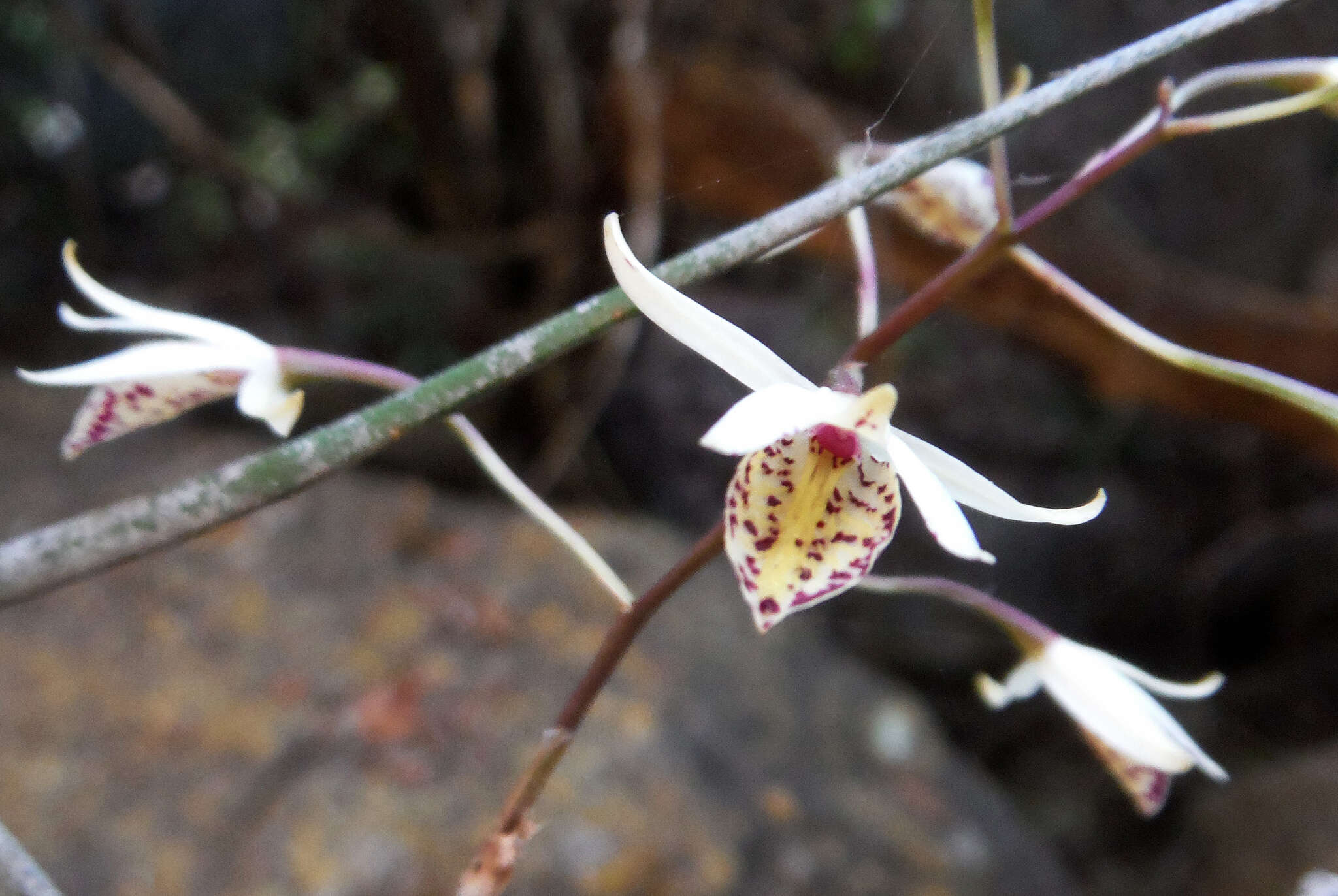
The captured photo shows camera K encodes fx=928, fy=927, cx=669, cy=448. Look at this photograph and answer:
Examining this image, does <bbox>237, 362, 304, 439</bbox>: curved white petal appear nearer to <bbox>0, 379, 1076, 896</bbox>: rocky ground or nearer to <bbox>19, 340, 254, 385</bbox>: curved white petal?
<bbox>19, 340, 254, 385</bbox>: curved white petal

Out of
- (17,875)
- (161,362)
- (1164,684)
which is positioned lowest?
(1164,684)

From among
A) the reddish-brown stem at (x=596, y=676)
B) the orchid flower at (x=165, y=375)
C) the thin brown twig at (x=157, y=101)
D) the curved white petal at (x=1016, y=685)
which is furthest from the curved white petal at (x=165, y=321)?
the thin brown twig at (x=157, y=101)

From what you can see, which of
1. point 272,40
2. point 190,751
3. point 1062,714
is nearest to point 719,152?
point 272,40

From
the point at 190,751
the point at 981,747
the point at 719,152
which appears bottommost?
the point at 981,747

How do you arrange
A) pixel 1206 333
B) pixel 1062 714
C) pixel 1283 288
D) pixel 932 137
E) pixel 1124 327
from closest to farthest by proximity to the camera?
pixel 932 137 < pixel 1124 327 < pixel 1206 333 < pixel 1283 288 < pixel 1062 714

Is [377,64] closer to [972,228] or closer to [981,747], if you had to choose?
[972,228]

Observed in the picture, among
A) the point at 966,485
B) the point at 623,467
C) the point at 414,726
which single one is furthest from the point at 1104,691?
the point at 623,467

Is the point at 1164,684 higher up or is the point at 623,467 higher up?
the point at 1164,684

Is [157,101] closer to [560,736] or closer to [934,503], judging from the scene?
[560,736]
